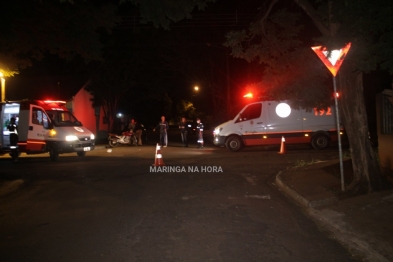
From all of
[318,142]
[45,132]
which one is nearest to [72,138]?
[45,132]

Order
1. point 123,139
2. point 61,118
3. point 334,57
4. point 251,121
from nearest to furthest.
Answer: point 334,57
point 61,118
point 251,121
point 123,139

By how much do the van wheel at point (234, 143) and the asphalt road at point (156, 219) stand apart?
21.8 ft

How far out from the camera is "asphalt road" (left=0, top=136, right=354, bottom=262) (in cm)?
603

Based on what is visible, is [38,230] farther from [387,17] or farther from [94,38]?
[94,38]

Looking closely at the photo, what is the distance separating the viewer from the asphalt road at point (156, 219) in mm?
6031

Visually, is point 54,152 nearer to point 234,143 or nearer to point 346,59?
point 234,143

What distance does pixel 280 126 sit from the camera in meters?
20.0

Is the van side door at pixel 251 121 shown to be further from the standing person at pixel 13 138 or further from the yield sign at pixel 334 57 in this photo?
the yield sign at pixel 334 57

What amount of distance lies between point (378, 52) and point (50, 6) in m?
11.3

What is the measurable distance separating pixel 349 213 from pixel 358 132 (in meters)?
2.19

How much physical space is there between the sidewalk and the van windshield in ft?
35.3

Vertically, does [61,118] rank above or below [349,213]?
above

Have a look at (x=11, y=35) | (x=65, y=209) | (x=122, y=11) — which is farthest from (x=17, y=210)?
(x=122, y=11)

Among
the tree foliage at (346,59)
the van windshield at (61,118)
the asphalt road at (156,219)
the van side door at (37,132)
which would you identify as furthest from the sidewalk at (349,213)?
the van side door at (37,132)
